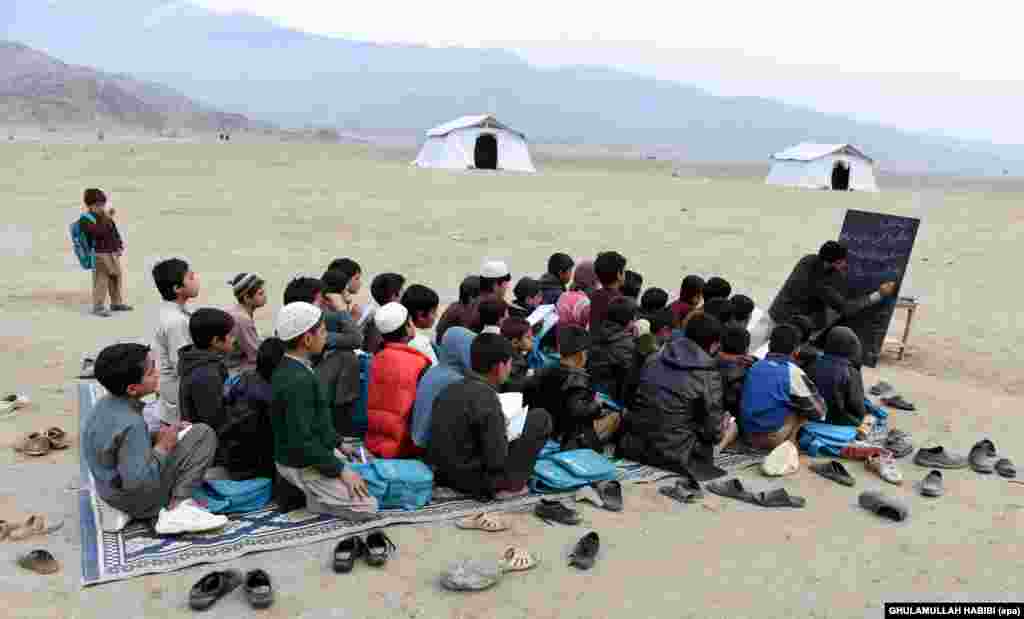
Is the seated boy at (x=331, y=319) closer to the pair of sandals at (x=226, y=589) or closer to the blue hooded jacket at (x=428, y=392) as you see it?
the blue hooded jacket at (x=428, y=392)

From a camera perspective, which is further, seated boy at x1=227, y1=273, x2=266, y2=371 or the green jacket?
seated boy at x1=227, y1=273, x2=266, y2=371

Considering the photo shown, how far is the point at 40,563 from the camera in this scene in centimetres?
379

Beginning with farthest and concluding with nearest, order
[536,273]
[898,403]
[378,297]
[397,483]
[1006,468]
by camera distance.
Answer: [536,273] < [898,403] < [378,297] < [1006,468] < [397,483]

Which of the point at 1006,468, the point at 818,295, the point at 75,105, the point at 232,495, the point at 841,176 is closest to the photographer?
the point at 232,495

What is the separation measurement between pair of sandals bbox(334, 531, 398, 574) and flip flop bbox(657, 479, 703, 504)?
172 centimetres

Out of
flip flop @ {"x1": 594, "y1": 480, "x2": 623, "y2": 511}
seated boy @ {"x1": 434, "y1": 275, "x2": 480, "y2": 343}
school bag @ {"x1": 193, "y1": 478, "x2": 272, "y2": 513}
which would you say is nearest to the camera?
school bag @ {"x1": 193, "y1": 478, "x2": 272, "y2": 513}

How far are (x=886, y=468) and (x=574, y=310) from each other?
237 centimetres

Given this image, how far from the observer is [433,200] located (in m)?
19.3

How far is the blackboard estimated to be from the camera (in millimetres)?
7273

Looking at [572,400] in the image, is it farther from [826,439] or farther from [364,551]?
[826,439]

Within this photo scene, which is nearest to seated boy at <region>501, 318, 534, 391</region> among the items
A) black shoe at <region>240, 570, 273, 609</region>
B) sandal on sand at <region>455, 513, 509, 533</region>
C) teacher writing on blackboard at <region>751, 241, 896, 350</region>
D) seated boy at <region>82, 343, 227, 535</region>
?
sandal on sand at <region>455, 513, 509, 533</region>

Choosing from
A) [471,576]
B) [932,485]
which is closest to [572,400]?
[471,576]

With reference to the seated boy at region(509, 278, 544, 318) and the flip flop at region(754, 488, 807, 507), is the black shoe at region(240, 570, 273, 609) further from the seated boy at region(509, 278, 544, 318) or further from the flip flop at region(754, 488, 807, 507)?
the seated boy at region(509, 278, 544, 318)

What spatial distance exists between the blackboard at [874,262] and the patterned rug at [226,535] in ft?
13.9
